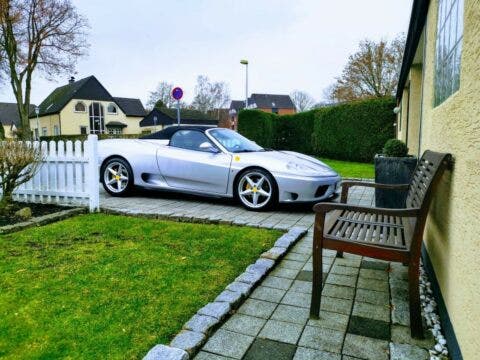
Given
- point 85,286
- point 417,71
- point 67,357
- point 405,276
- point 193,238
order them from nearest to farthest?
point 67,357 < point 85,286 < point 405,276 < point 193,238 < point 417,71

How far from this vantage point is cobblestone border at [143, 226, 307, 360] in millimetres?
1908

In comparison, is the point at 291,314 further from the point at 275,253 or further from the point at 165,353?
the point at 275,253

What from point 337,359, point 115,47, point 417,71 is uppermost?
point 115,47

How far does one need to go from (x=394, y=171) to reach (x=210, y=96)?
197 feet

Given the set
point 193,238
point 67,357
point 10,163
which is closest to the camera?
point 67,357

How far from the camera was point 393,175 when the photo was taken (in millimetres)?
4969

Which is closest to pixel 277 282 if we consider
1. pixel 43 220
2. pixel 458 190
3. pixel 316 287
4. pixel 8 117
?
pixel 316 287

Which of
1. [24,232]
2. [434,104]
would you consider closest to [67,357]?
[24,232]

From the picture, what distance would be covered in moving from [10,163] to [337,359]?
4737mm

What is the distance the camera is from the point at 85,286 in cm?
280

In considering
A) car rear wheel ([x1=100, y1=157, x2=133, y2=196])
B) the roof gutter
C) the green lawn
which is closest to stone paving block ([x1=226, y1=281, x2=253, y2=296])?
the roof gutter

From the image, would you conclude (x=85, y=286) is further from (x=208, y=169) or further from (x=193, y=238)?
(x=208, y=169)

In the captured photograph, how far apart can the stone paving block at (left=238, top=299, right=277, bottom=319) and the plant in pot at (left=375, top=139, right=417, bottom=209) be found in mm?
2961

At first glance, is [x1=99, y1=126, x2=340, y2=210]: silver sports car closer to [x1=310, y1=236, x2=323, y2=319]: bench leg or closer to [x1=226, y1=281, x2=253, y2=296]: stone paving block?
[x1=226, y1=281, x2=253, y2=296]: stone paving block
